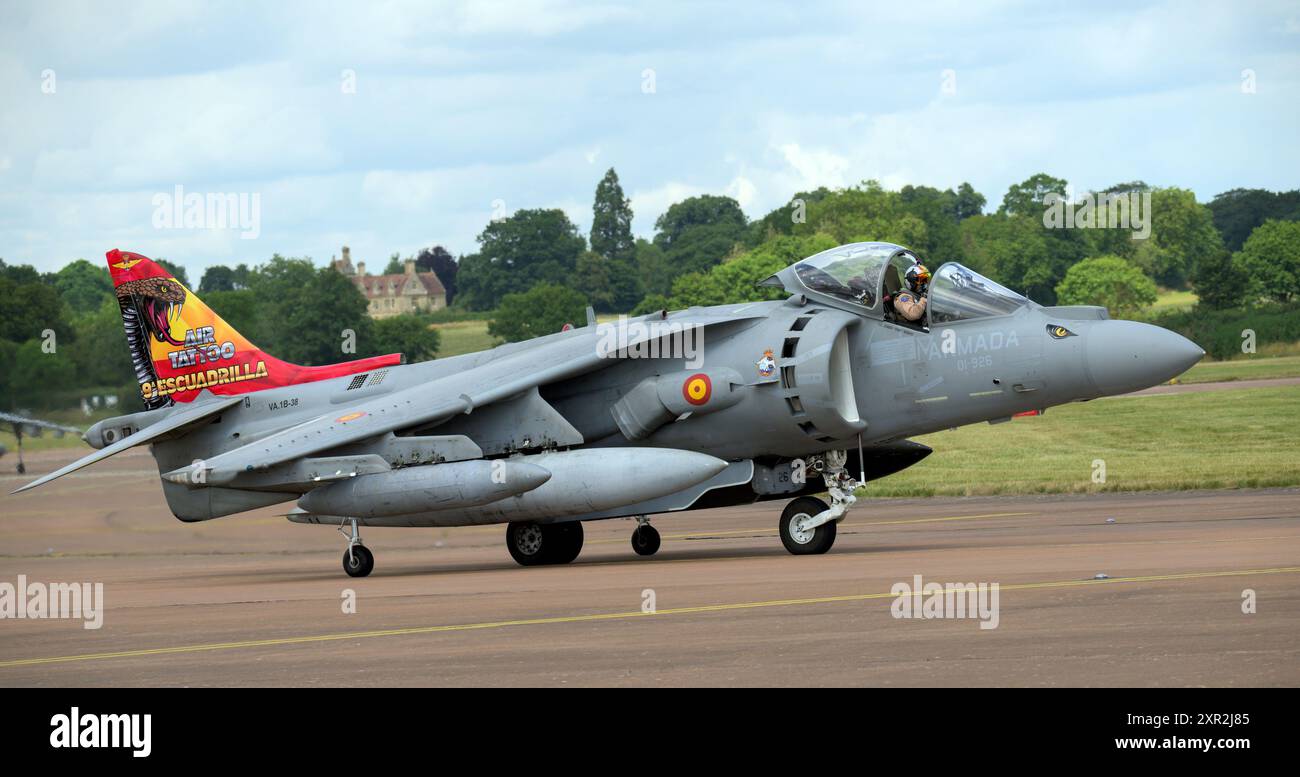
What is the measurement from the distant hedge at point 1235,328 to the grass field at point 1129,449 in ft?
45.1

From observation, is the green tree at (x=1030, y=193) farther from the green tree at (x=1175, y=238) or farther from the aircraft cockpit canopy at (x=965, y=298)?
the aircraft cockpit canopy at (x=965, y=298)

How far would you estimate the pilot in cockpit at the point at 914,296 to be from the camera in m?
17.9

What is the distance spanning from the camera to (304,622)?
13.5 m

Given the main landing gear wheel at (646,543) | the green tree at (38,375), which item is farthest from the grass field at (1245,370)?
the green tree at (38,375)

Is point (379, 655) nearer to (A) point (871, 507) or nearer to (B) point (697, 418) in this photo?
(B) point (697, 418)

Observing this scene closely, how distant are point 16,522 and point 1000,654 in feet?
73.6

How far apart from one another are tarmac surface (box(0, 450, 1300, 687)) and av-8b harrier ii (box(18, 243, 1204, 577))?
845mm

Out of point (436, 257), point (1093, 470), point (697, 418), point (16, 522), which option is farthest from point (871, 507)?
point (436, 257)

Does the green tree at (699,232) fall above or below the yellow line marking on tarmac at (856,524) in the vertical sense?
above

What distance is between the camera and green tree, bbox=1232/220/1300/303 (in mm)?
87062

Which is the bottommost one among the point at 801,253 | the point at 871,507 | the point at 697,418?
the point at 871,507

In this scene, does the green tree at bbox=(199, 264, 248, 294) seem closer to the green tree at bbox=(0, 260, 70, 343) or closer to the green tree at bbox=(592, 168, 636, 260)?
the green tree at bbox=(592, 168, 636, 260)

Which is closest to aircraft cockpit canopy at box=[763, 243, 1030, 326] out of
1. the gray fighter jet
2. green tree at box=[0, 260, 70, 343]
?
the gray fighter jet

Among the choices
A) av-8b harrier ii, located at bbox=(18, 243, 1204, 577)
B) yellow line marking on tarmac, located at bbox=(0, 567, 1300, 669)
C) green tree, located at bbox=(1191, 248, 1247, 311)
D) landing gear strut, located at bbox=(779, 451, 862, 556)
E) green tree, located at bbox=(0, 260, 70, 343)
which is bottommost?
yellow line marking on tarmac, located at bbox=(0, 567, 1300, 669)
